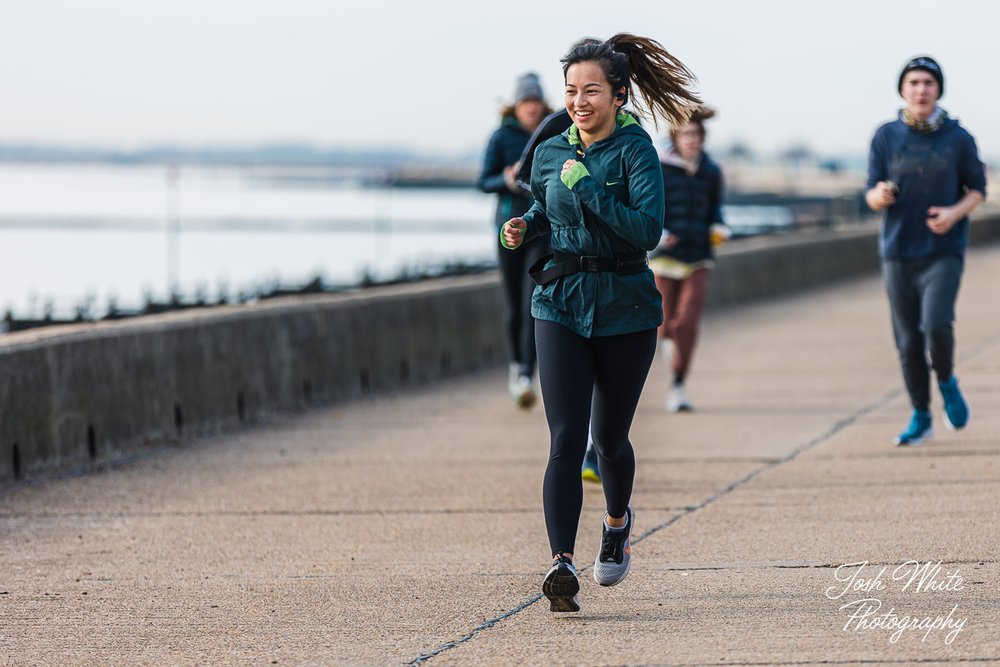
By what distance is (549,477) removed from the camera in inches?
220

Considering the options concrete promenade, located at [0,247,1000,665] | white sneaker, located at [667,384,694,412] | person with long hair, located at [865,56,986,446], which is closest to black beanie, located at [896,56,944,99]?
person with long hair, located at [865,56,986,446]

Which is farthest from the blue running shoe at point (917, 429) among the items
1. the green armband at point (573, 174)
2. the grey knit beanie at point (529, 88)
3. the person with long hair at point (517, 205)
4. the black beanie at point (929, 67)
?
the green armband at point (573, 174)

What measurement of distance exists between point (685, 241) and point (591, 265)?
522 cm

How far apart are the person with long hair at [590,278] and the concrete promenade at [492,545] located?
0.45 metres

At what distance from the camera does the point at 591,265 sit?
5.61 meters

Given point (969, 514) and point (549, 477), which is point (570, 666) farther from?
point (969, 514)

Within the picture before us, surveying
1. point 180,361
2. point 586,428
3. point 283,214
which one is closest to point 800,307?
point 180,361

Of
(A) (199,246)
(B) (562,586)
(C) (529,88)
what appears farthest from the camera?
(A) (199,246)

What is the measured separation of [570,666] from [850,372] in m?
8.37

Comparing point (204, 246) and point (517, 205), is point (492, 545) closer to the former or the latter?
point (517, 205)

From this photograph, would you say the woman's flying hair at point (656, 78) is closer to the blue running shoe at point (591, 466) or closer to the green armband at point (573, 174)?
the green armband at point (573, 174)

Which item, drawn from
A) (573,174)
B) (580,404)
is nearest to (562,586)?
(580,404)

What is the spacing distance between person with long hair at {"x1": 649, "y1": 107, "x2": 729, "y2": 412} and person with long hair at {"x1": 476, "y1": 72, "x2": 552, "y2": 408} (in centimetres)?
84

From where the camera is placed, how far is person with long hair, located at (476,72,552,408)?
1022cm
